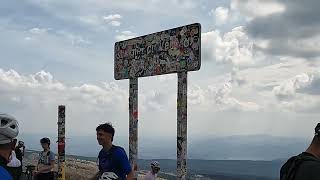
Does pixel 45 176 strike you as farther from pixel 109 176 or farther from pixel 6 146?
pixel 6 146

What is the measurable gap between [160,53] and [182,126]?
2635 millimetres

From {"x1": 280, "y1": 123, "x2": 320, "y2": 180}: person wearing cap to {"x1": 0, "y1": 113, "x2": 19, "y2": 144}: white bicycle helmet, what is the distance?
2.01m

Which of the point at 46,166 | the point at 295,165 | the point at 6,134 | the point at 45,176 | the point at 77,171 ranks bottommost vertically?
the point at 77,171

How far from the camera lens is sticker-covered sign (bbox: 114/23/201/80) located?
14.2 metres

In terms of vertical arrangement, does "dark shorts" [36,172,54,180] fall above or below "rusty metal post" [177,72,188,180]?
below

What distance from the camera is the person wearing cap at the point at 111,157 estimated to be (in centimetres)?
752

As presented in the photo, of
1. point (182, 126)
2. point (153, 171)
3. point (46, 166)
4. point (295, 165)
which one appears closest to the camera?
point (295, 165)

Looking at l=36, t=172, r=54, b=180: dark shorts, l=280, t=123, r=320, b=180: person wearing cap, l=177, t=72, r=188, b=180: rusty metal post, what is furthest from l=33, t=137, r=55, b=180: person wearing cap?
l=280, t=123, r=320, b=180: person wearing cap

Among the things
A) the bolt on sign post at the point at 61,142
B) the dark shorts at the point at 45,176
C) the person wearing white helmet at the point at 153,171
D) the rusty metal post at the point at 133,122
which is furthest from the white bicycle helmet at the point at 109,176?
the bolt on sign post at the point at 61,142

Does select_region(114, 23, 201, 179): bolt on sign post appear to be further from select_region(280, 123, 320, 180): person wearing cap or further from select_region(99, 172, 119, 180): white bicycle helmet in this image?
select_region(280, 123, 320, 180): person wearing cap

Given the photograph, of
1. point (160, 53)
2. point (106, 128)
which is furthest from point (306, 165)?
point (160, 53)

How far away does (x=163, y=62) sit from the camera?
1570 centimetres

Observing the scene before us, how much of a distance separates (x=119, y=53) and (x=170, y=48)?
345 cm

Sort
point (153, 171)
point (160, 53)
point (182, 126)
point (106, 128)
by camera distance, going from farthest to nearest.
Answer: point (160, 53), point (182, 126), point (153, 171), point (106, 128)
